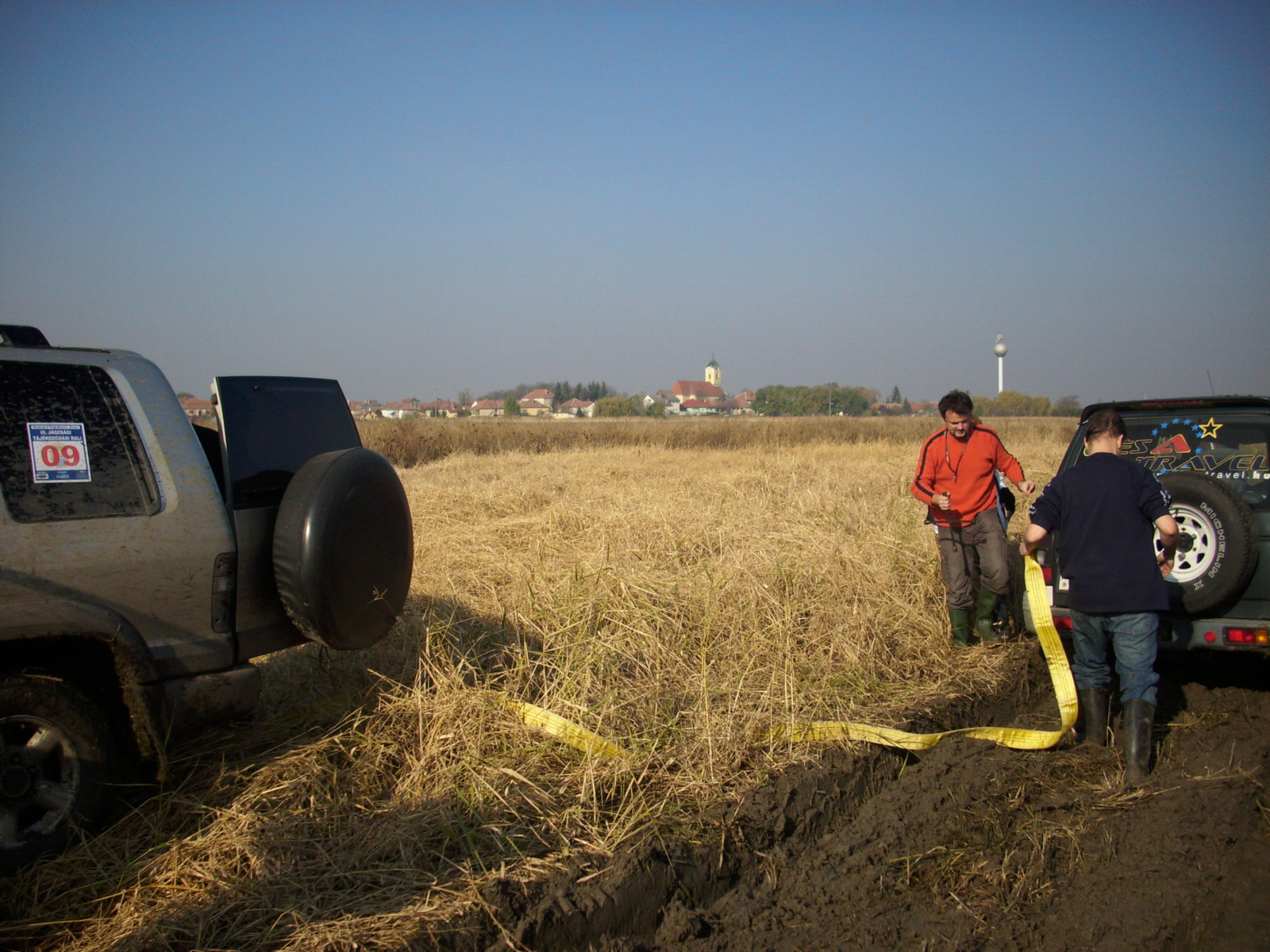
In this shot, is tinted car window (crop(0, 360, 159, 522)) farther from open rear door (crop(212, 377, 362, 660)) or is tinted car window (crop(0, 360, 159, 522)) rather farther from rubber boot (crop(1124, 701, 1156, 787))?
rubber boot (crop(1124, 701, 1156, 787))

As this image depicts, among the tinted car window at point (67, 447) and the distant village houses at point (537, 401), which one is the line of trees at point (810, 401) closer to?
the distant village houses at point (537, 401)

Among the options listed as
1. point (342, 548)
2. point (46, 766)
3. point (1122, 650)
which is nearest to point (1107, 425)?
point (1122, 650)

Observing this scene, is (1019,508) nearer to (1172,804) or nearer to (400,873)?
(1172,804)

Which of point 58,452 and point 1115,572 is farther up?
point 58,452

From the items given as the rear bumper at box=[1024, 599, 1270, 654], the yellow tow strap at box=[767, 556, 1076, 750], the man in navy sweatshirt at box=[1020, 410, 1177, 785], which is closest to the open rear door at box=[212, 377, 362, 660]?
the yellow tow strap at box=[767, 556, 1076, 750]

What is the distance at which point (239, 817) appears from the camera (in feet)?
11.0

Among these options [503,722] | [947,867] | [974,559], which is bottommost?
[947,867]

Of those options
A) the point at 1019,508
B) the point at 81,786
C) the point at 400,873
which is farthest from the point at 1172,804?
the point at 1019,508

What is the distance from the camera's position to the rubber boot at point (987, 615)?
19.6 feet

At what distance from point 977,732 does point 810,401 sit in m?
63.9

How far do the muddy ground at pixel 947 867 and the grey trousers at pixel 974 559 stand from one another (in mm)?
1713

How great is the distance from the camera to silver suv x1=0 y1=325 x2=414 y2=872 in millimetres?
3105

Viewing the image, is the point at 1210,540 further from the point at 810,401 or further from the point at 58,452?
the point at 810,401

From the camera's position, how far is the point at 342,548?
12.7 ft
